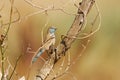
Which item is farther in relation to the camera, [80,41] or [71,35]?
[80,41]

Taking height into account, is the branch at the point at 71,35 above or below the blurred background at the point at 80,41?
above

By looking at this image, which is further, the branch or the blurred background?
the blurred background

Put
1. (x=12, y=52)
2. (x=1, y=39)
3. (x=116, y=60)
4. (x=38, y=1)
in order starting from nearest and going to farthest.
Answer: (x=1, y=39) < (x=38, y=1) < (x=12, y=52) < (x=116, y=60)

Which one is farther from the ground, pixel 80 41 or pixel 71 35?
pixel 71 35

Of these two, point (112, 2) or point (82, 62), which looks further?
point (112, 2)

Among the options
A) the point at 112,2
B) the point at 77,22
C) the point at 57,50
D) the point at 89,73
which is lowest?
the point at 89,73

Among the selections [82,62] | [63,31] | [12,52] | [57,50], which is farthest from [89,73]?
[57,50]

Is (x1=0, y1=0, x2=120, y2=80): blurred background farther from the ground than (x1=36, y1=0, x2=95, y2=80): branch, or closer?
closer

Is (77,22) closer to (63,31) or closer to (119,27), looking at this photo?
(63,31)

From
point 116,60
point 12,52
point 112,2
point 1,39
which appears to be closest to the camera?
point 1,39

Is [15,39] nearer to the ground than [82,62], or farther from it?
farther from it

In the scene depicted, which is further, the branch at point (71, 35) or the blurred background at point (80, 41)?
the blurred background at point (80, 41)
